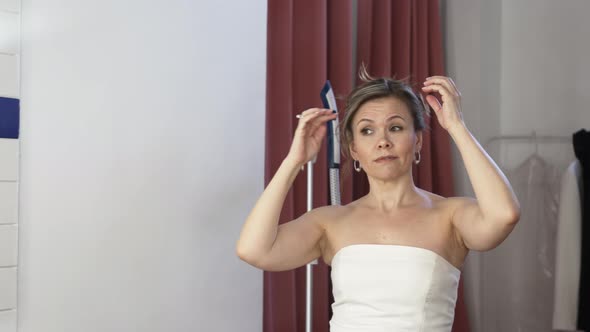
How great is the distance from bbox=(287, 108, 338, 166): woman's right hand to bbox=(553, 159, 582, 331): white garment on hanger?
1.51 metres

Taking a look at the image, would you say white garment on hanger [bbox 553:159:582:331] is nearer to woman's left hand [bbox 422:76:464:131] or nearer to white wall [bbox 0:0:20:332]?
woman's left hand [bbox 422:76:464:131]

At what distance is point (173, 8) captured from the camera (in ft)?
7.10

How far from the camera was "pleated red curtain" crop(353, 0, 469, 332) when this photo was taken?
2.73 m

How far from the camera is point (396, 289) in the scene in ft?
4.66

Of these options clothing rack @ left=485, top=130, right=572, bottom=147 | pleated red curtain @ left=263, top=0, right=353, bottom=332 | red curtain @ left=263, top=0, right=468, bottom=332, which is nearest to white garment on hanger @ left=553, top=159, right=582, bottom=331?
clothing rack @ left=485, top=130, right=572, bottom=147

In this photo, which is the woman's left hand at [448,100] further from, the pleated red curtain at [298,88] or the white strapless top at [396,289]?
the pleated red curtain at [298,88]

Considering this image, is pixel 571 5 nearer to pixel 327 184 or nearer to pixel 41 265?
pixel 327 184

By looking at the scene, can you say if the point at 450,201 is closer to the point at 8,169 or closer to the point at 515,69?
the point at 8,169

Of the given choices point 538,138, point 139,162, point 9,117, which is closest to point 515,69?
point 538,138

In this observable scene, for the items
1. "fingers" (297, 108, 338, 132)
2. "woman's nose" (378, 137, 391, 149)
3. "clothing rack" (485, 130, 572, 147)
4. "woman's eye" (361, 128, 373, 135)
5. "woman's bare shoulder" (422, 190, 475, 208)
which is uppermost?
"clothing rack" (485, 130, 572, 147)

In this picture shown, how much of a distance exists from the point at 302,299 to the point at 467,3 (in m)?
1.79

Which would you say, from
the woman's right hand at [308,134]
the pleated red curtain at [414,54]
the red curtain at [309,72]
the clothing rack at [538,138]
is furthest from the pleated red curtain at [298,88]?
the clothing rack at [538,138]

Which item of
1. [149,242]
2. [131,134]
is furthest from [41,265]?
[131,134]

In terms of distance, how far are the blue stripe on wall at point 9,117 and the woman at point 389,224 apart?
31.5 inches
